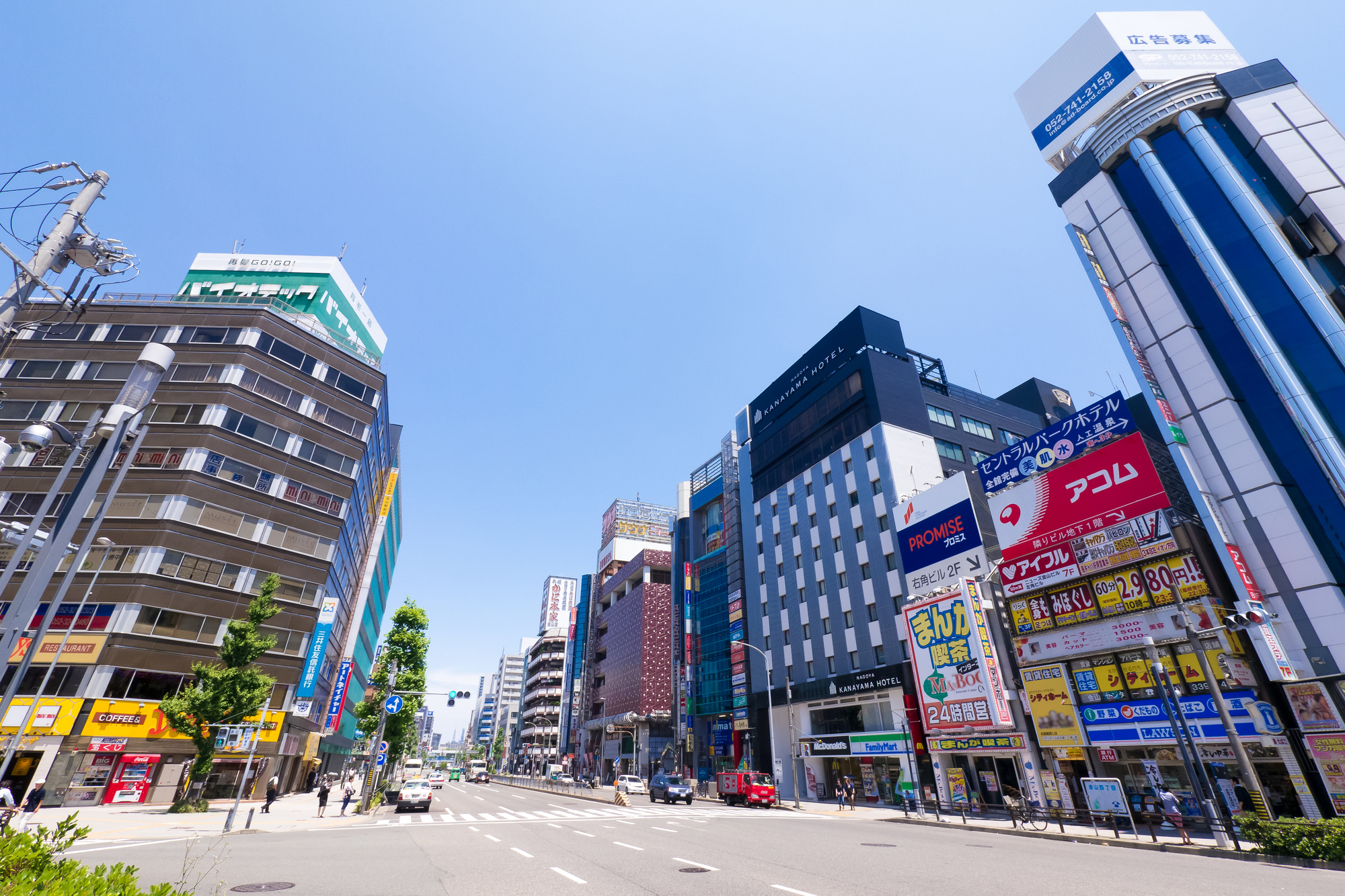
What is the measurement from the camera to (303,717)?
45406mm

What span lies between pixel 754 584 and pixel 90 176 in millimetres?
55573

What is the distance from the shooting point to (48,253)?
382 inches

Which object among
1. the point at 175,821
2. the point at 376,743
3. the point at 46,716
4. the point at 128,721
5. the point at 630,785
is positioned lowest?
the point at 175,821

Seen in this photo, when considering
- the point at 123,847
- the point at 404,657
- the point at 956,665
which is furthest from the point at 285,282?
the point at 956,665

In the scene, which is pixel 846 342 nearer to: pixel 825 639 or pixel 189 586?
pixel 825 639

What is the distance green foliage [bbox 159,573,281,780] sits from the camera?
31.2 m

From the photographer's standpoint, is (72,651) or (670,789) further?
(670,789)

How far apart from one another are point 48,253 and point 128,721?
37560mm

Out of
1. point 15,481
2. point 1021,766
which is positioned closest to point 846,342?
point 1021,766

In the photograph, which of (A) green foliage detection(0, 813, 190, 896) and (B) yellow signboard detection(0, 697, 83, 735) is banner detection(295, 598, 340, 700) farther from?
(A) green foliage detection(0, 813, 190, 896)

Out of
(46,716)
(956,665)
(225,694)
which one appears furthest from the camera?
(956,665)

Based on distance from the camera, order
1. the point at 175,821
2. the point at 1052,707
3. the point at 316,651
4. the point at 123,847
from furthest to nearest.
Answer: the point at 316,651
the point at 1052,707
the point at 175,821
the point at 123,847

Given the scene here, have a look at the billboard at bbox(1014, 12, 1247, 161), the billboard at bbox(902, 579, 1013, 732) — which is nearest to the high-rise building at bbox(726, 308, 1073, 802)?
the billboard at bbox(902, 579, 1013, 732)

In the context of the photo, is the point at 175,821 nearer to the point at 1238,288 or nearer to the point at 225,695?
the point at 225,695
